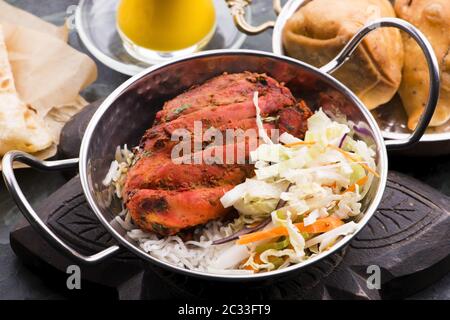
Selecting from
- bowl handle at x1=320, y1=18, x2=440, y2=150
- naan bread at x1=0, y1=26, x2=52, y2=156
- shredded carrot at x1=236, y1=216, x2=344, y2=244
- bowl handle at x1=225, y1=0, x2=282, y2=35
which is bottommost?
naan bread at x1=0, y1=26, x2=52, y2=156

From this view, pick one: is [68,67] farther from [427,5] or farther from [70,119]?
[427,5]

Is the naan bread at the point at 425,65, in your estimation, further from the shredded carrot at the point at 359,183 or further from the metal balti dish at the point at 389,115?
the shredded carrot at the point at 359,183

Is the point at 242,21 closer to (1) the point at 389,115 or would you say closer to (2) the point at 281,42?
(2) the point at 281,42

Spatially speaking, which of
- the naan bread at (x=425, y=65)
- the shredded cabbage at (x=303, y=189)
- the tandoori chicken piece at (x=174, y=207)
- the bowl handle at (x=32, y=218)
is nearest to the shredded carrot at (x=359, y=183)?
the shredded cabbage at (x=303, y=189)

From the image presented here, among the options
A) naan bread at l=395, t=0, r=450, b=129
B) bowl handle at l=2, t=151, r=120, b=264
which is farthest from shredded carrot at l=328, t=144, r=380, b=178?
bowl handle at l=2, t=151, r=120, b=264

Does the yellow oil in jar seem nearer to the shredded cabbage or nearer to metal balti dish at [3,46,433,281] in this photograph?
metal balti dish at [3,46,433,281]

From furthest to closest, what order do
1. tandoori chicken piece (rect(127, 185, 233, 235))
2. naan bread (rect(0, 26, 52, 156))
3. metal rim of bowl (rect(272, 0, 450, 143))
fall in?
naan bread (rect(0, 26, 52, 156)) < metal rim of bowl (rect(272, 0, 450, 143)) < tandoori chicken piece (rect(127, 185, 233, 235))
